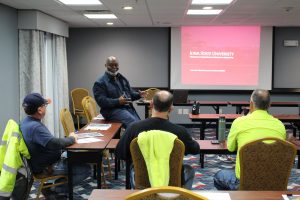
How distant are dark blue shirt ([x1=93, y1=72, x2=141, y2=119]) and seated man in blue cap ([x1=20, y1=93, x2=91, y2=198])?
1423mm

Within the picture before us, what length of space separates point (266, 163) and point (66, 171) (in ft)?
6.41

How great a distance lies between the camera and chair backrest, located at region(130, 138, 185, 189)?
258 centimetres

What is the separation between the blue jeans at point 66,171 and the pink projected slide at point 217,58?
229 inches

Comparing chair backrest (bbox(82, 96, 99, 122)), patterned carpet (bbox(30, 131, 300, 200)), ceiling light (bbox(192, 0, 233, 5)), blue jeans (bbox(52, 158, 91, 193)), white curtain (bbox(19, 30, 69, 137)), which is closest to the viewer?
blue jeans (bbox(52, 158, 91, 193))

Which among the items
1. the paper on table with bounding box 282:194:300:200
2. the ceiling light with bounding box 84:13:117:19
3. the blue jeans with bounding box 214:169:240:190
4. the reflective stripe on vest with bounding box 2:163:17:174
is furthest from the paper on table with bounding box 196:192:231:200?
the ceiling light with bounding box 84:13:117:19

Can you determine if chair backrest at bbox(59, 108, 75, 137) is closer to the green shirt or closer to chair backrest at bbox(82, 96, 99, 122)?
chair backrest at bbox(82, 96, 99, 122)

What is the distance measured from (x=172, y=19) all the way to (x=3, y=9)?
10.8 ft

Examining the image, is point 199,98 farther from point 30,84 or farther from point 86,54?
point 30,84

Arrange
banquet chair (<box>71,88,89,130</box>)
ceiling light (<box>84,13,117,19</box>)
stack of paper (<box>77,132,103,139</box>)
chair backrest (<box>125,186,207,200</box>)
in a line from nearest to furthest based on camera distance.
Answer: chair backrest (<box>125,186,207,200</box>) → stack of paper (<box>77,132,103,139</box>) → ceiling light (<box>84,13,117,19</box>) → banquet chair (<box>71,88,89,130</box>)

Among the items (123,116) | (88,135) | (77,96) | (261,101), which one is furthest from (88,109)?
(77,96)

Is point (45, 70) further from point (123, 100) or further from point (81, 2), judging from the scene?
point (123, 100)

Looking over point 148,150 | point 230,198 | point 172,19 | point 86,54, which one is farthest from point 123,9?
point 230,198

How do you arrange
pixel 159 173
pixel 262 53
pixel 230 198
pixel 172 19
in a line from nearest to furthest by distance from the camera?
pixel 230 198 → pixel 159 173 → pixel 172 19 → pixel 262 53

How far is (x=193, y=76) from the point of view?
9.23 m
